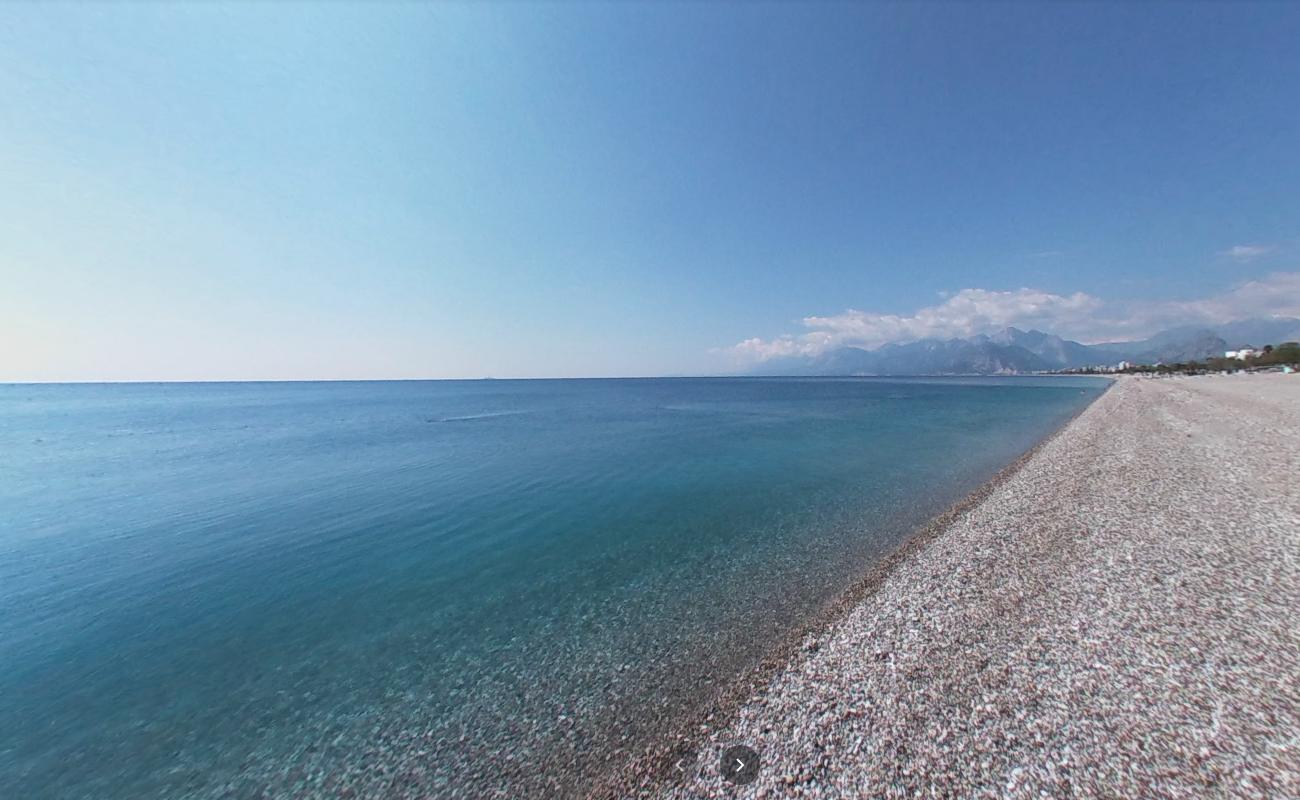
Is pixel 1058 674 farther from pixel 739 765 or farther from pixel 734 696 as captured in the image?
pixel 739 765

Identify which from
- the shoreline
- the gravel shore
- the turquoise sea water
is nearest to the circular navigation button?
the gravel shore

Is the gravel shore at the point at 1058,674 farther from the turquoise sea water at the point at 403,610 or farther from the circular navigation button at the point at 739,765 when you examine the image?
the turquoise sea water at the point at 403,610

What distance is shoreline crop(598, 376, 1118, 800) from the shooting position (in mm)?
5848

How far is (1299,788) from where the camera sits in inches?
182

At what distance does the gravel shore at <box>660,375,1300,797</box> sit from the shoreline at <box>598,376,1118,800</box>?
0.17m

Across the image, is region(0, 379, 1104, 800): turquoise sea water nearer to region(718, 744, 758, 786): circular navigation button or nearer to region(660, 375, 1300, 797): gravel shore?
region(718, 744, 758, 786): circular navigation button

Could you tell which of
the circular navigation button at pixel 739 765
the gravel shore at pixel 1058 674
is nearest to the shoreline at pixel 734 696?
the gravel shore at pixel 1058 674

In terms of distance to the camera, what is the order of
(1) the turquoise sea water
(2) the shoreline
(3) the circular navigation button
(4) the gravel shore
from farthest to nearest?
(1) the turquoise sea water, (2) the shoreline, (3) the circular navigation button, (4) the gravel shore

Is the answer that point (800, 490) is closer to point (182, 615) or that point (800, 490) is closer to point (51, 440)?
point (182, 615)

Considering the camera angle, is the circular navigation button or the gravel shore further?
the circular navigation button

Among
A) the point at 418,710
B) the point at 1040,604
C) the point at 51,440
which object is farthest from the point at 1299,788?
the point at 51,440

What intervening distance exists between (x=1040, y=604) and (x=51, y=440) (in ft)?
272

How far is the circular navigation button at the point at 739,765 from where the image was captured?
18.0 feet

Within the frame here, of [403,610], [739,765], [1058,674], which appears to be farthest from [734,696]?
[403,610]
